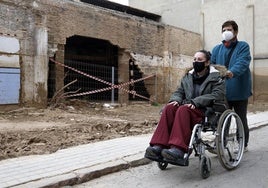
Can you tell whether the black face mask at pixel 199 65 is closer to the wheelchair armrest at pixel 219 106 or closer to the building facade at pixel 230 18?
the wheelchair armrest at pixel 219 106

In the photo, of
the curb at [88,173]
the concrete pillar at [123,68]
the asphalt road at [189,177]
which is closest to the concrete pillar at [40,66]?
the concrete pillar at [123,68]

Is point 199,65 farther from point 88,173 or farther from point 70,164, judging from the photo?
point 70,164

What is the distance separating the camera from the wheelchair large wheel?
4.41 meters

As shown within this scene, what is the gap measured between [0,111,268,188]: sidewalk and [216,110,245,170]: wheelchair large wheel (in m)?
1.23

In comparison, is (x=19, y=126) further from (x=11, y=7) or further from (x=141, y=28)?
(x=141, y=28)

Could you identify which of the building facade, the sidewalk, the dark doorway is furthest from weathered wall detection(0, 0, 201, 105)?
the sidewalk

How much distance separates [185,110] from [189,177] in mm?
853

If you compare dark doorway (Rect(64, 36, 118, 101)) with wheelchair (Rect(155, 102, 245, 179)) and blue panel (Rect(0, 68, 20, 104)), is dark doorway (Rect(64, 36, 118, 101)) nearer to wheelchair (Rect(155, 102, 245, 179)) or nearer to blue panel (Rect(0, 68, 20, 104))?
blue panel (Rect(0, 68, 20, 104))

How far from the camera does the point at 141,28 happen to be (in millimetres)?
16438

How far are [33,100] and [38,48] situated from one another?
68.6 inches

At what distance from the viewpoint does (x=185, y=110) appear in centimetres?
427

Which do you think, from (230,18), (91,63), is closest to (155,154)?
(91,63)

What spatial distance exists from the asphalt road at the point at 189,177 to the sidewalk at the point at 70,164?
13 cm

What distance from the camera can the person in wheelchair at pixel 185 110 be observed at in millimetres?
4094
